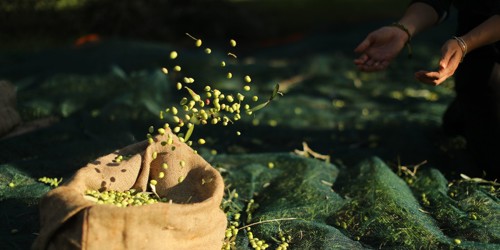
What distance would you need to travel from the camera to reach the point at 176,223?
2.21 meters

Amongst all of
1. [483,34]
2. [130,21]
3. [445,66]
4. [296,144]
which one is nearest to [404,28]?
[483,34]

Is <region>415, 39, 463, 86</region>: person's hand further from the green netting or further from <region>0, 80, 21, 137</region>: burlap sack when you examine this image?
<region>0, 80, 21, 137</region>: burlap sack

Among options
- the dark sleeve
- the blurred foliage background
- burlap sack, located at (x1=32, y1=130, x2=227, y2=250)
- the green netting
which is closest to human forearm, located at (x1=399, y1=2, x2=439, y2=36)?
the dark sleeve

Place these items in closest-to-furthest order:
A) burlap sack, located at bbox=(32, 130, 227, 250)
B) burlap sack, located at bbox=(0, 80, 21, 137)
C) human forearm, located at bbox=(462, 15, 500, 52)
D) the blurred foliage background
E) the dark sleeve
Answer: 1. burlap sack, located at bbox=(32, 130, 227, 250)
2. human forearm, located at bbox=(462, 15, 500, 52)
3. the dark sleeve
4. burlap sack, located at bbox=(0, 80, 21, 137)
5. the blurred foliage background

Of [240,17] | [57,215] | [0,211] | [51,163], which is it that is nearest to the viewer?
[57,215]

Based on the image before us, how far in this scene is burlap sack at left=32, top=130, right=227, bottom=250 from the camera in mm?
2113

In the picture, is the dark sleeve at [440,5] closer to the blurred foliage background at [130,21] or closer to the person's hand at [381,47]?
the person's hand at [381,47]

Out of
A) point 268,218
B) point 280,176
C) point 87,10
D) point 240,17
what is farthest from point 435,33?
point 87,10

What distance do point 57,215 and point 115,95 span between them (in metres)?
2.73

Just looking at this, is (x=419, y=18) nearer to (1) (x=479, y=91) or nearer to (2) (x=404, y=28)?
(2) (x=404, y=28)

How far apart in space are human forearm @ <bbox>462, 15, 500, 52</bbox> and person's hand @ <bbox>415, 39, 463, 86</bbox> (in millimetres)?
90

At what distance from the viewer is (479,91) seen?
3.57m

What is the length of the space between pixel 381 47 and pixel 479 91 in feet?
1.94

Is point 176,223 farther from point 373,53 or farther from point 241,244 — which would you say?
point 373,53
